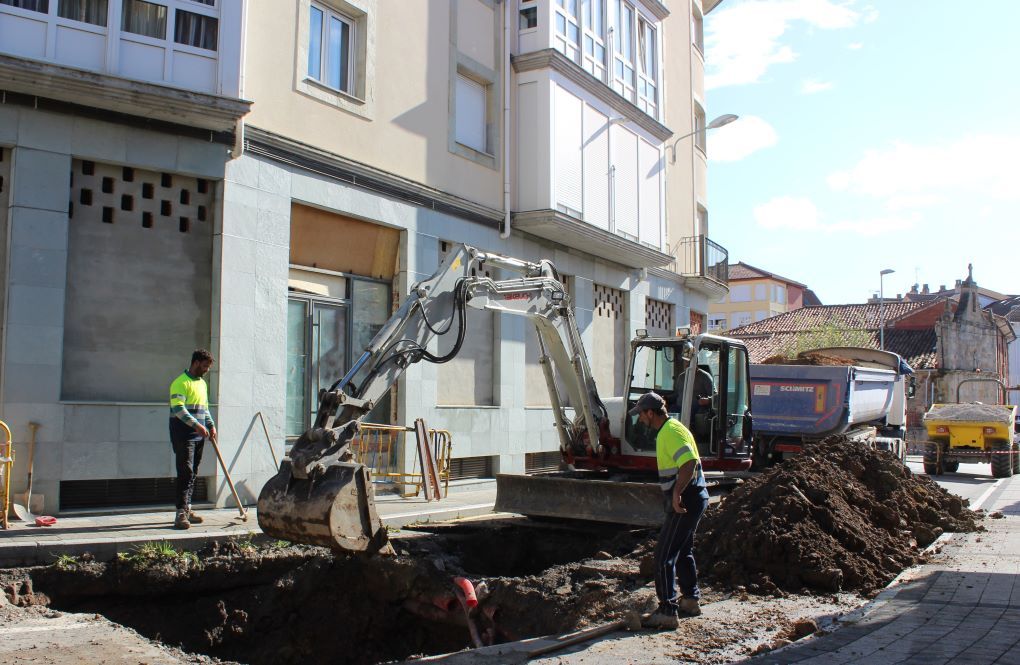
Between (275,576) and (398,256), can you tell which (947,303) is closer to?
(398,256)

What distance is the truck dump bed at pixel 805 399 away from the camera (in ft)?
47.1

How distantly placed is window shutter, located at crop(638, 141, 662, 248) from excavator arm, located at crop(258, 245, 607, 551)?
31.3 ft

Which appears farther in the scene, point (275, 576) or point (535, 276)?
point (535, 276)

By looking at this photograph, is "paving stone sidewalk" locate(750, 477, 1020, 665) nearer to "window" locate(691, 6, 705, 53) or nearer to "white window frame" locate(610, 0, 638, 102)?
"white window frame" locate(610, 0, 638, 102)

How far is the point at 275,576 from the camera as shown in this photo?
786 centimetres

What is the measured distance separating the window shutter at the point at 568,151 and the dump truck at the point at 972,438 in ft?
36.5

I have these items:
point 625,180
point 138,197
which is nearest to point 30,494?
point 138,197

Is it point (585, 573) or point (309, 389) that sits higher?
point (309, 389)

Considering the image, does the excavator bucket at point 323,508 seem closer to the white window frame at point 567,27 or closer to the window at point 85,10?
the window at point 85,10

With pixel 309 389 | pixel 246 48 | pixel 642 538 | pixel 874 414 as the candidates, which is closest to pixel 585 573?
pixel 642 538

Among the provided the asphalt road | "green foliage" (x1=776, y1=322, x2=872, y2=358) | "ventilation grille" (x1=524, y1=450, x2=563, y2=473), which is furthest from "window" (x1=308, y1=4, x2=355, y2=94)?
"green foliage" (x1=776, y1=322, x2=872, y2=358)

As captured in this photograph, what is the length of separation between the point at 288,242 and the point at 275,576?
5.30 metres

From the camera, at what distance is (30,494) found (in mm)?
9117

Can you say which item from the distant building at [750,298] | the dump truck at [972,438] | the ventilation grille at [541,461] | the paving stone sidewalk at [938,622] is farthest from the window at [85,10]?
the distant building at [750,298]
